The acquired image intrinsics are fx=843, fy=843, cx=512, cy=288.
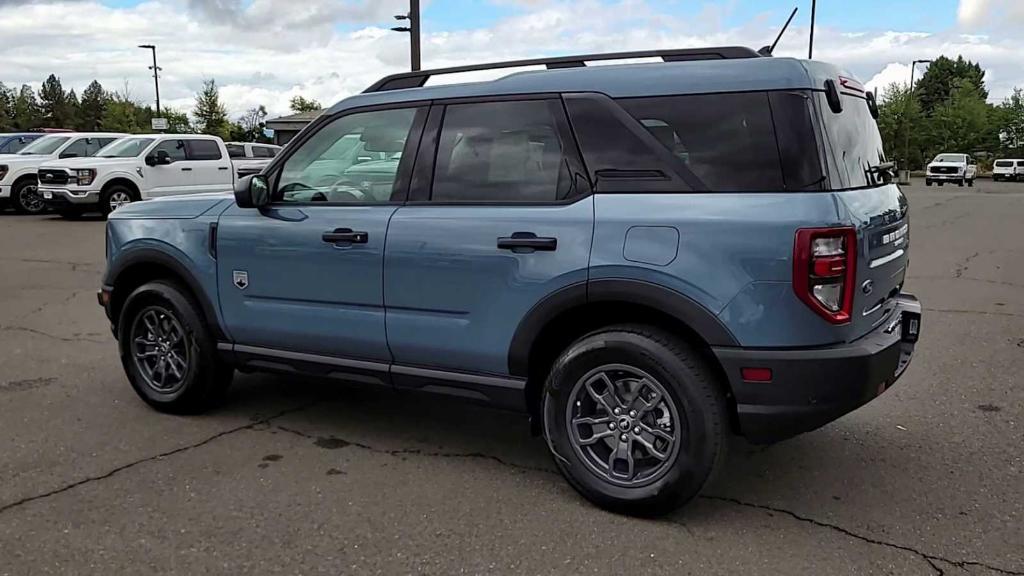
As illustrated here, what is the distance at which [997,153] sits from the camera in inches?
2724

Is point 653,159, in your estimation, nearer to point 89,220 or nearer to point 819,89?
point 819,89

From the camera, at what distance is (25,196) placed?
18.9 meters

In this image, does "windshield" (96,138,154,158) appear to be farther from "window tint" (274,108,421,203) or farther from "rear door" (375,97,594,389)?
"rear door" (375,97,594,389)

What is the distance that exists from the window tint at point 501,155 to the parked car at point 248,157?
1483 centimetres

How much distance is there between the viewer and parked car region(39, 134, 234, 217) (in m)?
16.7

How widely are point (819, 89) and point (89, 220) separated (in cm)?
1755

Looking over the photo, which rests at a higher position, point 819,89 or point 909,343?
point 819,89

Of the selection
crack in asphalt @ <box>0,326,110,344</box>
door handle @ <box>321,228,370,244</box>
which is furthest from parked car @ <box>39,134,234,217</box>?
door handle @ <box>321,228,370,244</box>

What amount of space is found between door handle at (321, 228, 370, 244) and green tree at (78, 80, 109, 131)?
7539 cm

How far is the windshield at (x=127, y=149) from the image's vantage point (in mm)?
17312

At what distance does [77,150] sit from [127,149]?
2558mm

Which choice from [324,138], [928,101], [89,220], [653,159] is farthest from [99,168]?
[928,101]

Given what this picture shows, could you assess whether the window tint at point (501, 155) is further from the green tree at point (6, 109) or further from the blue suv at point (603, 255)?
the green tree at point (6, 109)

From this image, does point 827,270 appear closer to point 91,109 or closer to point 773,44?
point 773,44
